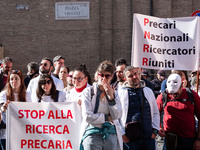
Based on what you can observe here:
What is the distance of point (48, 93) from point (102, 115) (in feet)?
4.83

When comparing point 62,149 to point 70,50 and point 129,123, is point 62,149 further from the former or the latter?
point 70,50

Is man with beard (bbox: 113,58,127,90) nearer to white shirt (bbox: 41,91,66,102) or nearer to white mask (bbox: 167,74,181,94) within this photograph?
white shirt (bbox: 41,91,66,102)

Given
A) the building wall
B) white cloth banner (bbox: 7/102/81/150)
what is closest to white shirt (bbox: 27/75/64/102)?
white cloth banner (bbox: 7/102/81/150)

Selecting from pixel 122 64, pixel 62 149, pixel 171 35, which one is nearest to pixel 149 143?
pixel 62 149

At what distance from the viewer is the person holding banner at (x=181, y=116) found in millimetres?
5203

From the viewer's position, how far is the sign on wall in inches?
697

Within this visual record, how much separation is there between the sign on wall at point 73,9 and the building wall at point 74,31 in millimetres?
206

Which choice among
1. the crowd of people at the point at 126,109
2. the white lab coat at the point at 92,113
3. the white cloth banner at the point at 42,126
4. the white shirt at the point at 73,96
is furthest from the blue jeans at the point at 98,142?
the white shirt at the point at 73,96

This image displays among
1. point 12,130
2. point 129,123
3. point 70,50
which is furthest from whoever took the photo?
point 70,50

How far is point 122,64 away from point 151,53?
0.56m

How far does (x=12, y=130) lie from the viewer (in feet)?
17.8

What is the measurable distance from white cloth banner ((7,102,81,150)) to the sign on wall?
12733mm

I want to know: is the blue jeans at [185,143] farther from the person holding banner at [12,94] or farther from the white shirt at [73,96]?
the person holding banner at [12,94]

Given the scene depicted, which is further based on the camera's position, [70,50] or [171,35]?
[70,50]
